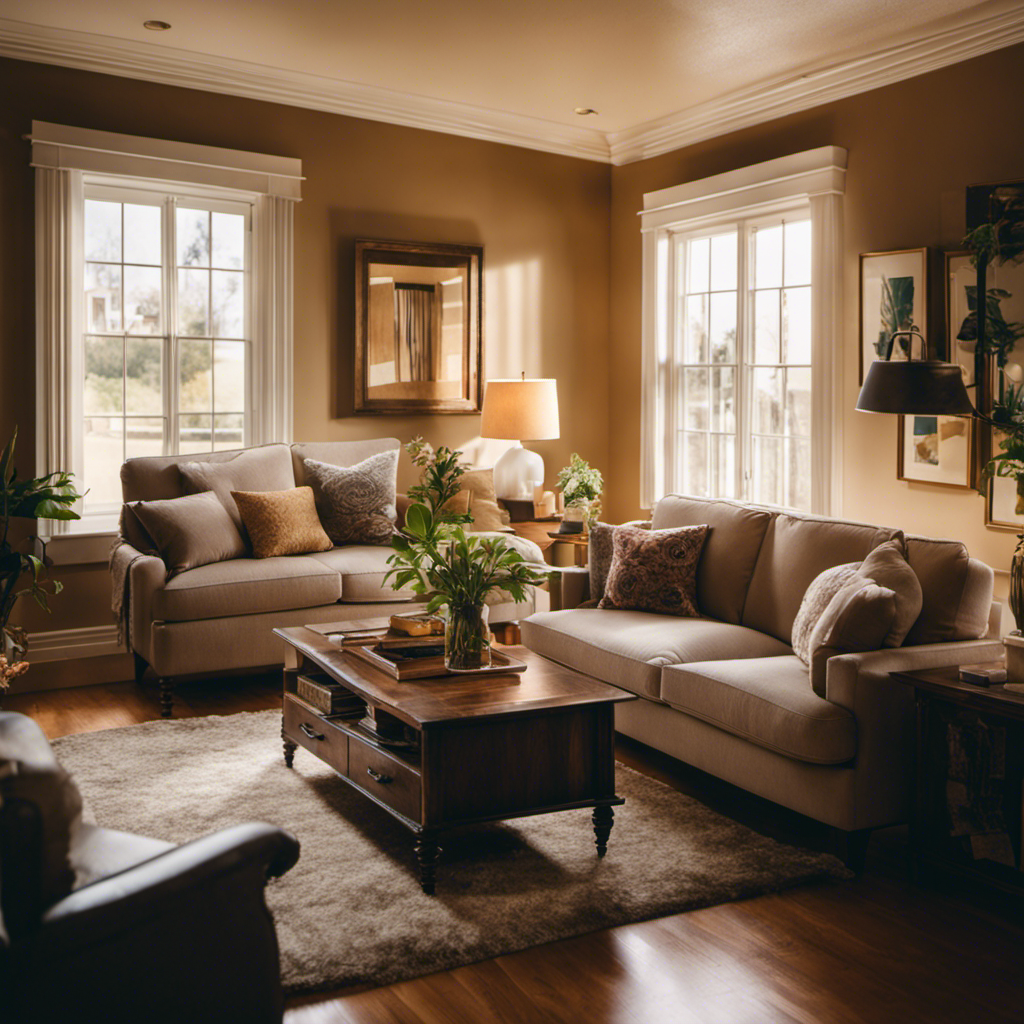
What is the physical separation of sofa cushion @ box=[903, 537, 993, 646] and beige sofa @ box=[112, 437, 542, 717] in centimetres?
218

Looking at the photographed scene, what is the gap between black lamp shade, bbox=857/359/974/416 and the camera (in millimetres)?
3596

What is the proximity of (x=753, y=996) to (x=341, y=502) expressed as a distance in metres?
3.41

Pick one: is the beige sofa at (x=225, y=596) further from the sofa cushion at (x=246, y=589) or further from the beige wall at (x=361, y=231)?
the beige wall at (x=361, y=231)

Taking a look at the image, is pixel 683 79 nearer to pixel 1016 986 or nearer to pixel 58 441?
pixel 58 441

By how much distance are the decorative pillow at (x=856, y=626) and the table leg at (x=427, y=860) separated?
119 cm

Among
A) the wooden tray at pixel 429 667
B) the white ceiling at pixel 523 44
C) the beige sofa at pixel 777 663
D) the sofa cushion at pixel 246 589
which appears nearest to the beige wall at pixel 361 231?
the white ceiling at pixel 523 44

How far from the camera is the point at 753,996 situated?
2.29 m

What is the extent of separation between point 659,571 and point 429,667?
1361 mm

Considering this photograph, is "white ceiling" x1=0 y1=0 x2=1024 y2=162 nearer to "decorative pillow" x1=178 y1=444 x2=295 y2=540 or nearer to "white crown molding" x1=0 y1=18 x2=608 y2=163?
"white crown molding" x1=0 y1=18 x2=608 y2=163

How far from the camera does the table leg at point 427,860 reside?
2.71 m

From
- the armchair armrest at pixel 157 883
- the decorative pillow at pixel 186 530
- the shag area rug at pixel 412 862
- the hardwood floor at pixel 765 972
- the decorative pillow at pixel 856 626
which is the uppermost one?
the decorative pillow at pixel 186 530

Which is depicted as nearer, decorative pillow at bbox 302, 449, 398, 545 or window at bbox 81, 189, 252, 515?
window at bbox 81, 189, 252, 515

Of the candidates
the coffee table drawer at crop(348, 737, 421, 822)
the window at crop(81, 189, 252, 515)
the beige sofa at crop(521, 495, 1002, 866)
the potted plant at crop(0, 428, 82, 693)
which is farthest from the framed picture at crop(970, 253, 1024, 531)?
the potted plant at crop(0, 428, 82, 693)

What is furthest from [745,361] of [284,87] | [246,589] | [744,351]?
[246,589]
